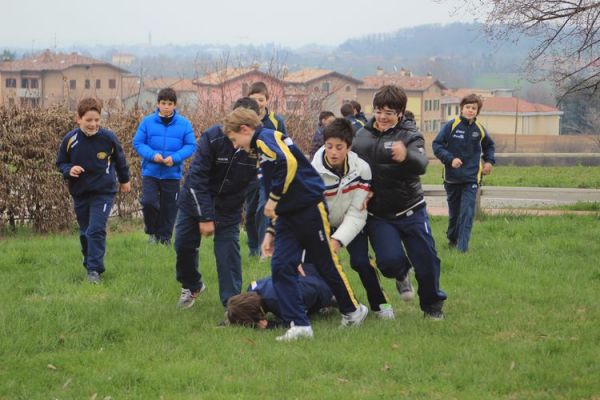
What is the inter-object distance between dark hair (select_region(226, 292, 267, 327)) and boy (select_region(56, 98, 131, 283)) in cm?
232

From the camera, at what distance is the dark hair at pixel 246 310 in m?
8.06

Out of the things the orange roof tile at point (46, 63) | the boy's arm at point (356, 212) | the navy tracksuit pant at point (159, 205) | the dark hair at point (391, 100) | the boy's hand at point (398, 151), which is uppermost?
the orange roof tile at point (46, 63)

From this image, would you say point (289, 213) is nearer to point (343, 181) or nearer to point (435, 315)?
point (343, 181)

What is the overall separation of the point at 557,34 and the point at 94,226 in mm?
9437

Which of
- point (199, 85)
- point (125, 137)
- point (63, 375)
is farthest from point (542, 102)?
point (63, 375)

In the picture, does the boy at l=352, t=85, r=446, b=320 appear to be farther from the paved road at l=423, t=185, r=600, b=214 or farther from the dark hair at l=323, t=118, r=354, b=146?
the paved road at l=423, t=185, r=600, b=214

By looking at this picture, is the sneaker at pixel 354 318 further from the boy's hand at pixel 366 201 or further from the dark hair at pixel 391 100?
the dark hair at pixel 391 100

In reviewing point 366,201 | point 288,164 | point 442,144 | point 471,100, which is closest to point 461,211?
point 442,144

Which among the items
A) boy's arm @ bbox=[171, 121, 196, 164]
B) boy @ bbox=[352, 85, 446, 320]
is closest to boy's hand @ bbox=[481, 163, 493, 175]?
boy's arm @ bbox=[171, 121, 196, 164]

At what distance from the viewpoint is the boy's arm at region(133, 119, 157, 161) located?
12.0 metres

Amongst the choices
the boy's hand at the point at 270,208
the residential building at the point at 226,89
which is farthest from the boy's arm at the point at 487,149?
the residential building at the point at 226,89

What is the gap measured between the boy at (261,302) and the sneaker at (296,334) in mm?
473

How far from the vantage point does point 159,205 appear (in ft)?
40.6

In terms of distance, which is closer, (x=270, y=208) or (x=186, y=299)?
(x=270, y=208)
